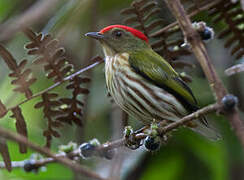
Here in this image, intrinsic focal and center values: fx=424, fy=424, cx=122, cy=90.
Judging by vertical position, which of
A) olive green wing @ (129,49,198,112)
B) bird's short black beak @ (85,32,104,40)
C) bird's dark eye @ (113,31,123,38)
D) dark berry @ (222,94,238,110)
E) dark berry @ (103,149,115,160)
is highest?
dark berry @ (222,94,238,110)

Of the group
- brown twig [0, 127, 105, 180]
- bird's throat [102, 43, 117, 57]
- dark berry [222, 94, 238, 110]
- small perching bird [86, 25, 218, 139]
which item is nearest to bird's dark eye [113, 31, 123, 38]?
bird's throat [102, 43, 117, 57]

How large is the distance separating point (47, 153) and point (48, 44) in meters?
1.58

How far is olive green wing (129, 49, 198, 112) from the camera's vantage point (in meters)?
2.93

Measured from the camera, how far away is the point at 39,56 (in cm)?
266

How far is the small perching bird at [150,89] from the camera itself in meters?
2.85

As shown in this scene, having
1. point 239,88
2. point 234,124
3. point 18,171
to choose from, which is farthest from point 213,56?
point 234,124

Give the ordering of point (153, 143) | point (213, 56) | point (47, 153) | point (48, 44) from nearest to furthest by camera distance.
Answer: point (47, 153) → point (153, 143) → point (48, 44) → point (213, 56)

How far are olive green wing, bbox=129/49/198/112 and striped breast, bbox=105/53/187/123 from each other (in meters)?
0.04

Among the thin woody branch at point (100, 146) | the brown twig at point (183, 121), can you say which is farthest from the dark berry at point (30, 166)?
the brown twig at point (183, 121)

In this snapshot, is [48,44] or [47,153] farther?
[48,44]

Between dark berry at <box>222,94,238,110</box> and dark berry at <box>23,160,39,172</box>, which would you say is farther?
dark berry at <box>23,160,39,172</box>

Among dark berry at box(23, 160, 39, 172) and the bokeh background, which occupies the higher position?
dark berry at box(23, 160, 39, 172)

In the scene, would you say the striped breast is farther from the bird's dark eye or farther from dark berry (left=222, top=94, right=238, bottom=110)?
dark berry (left=222, top=94, right=238, bottom=110)

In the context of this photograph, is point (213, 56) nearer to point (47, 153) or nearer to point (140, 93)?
point (140, 93)
